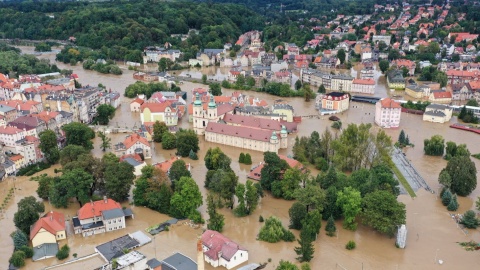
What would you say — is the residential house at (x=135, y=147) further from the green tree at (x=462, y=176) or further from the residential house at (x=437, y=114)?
the residential house at (x=437, y=114)

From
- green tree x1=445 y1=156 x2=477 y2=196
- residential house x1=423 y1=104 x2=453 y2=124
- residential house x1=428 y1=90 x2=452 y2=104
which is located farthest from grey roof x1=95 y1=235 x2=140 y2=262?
residential house x1=428 y1=90 x2=452 y2=104

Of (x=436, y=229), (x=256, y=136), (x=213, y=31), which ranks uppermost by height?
(x=213, y=31)

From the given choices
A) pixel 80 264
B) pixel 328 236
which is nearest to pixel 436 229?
pixel 328 236

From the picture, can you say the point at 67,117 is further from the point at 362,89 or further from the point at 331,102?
the point at 362,89

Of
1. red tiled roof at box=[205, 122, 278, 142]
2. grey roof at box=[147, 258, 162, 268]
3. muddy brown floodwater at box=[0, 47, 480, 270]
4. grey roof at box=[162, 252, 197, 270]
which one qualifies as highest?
red tiled roof at box=[205, 122, 278, 142]

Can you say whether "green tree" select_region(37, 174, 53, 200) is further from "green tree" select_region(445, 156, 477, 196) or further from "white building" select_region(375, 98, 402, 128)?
"white building" select_region(375, 98, 402, 128)

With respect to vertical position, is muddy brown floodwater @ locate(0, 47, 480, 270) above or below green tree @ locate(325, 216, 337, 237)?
below

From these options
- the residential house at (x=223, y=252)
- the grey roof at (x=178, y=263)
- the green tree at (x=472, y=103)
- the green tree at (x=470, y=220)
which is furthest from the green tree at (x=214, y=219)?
the green tree at (x=472, y=103)
